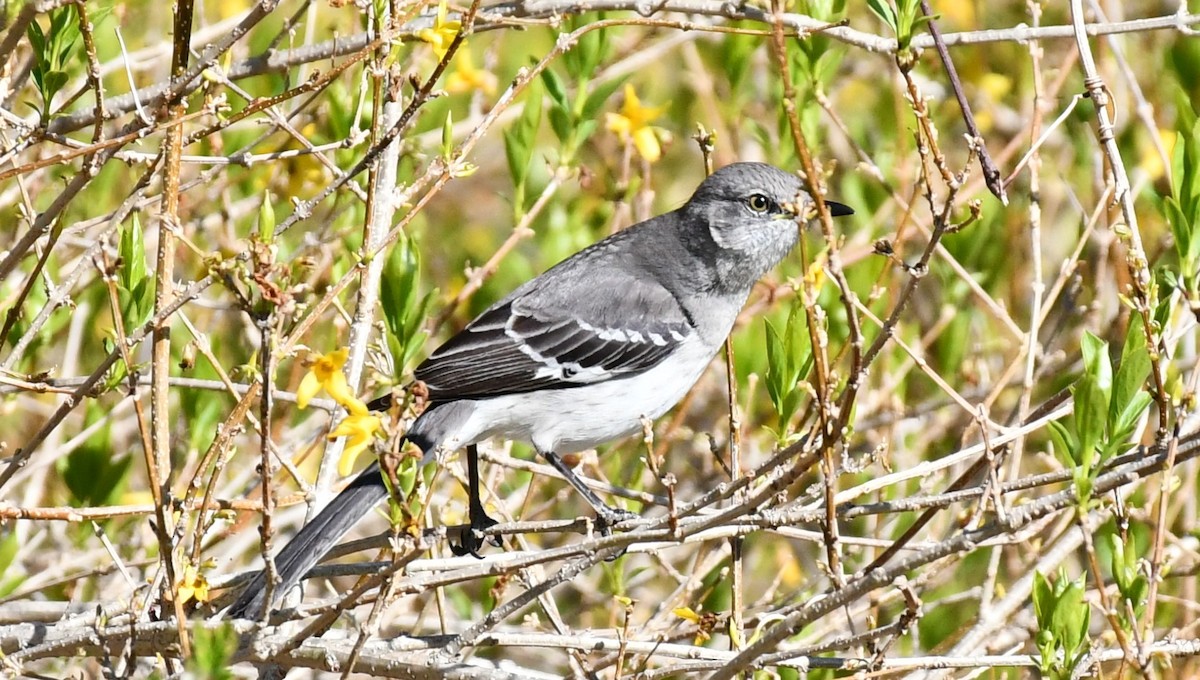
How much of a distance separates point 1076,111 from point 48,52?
4278 mm

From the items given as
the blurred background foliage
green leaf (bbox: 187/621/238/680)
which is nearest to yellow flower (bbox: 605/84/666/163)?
the blurred background foliage

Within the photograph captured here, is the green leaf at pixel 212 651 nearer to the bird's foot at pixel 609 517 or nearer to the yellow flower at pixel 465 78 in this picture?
the bird's foot at pixel 609 517

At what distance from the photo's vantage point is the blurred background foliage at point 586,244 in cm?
358

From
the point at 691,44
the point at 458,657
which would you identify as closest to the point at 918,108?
the point at 458,657

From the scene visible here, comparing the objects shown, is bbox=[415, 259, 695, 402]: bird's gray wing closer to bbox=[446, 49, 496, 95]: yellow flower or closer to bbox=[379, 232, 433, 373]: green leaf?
bbox=[379, 232, 433, 373]: green leaf

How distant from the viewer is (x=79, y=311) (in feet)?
16.5

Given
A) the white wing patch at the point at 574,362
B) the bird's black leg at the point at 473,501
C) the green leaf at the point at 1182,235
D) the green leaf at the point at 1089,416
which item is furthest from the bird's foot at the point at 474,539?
the green leaf at the point at 1182,235

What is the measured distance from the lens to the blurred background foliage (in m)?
3.58

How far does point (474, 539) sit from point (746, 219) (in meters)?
1.59

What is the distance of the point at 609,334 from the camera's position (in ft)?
16.3

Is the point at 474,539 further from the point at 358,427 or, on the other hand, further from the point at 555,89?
the point at 358,427

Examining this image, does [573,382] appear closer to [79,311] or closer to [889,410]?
[889,410]

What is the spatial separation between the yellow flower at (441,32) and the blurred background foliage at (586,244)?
18mm

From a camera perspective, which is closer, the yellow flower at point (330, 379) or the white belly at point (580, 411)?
the yellow flower at point (330, 379)
